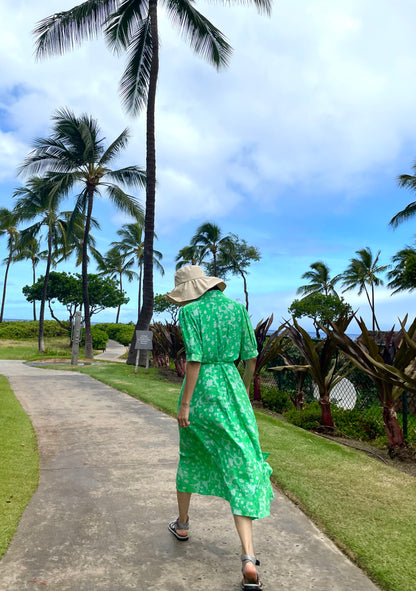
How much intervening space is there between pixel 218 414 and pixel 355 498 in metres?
1.86

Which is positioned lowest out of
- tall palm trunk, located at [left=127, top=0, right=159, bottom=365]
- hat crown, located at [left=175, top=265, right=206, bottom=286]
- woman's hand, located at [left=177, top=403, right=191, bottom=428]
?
woman's hand, located at [left=177, top=403, right=191, bottom=428]

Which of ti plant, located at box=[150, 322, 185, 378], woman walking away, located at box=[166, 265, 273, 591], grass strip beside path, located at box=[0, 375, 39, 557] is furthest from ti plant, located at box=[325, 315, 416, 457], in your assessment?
ti plant, located at box=[150, 322, 185, 378]

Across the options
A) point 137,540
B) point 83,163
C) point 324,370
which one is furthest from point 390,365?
point 83,163

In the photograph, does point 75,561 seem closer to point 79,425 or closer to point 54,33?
point 79,425

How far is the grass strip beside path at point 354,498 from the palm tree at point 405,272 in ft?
45.2

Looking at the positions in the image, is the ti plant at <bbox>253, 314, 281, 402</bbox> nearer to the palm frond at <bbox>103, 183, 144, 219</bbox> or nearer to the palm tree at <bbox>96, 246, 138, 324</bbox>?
the palm frond at <bbox>103, 183, 144, 219</bbox>

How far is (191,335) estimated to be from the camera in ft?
8.17

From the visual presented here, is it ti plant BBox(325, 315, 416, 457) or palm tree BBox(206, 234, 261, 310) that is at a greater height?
palm tree BBox(206, 234, 261, 310)

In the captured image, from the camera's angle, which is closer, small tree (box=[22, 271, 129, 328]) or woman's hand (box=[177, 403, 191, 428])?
woman's hand (box=[177, 403, 191, 428])

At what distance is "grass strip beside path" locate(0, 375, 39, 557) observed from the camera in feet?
9.94

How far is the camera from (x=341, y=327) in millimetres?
5973

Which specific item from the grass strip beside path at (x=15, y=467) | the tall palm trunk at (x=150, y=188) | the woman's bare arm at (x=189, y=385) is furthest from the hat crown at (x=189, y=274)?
the tall palm trunk at (x=150, y=188)

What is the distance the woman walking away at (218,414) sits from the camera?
2.39m

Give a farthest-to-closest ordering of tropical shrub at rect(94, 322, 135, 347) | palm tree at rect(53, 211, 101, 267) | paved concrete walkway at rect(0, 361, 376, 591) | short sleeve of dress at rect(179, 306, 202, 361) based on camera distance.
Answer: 1. tropical shrub at rect(94, 322, 135, 347)
2. palm tree at rect(53, 211, 101, 267)
3. short sleeve of dress at rect(179, 306, 202, 361)
4. paved concrete walkway at rect(0, 361, 376, 591)
